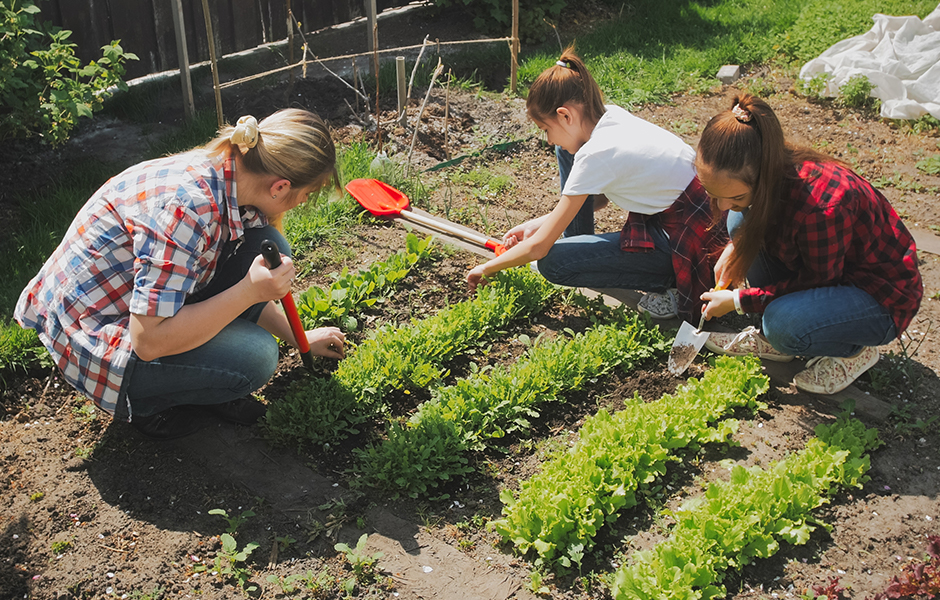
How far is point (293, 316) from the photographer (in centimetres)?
302

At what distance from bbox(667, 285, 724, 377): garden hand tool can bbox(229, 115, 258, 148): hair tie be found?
2.04 m

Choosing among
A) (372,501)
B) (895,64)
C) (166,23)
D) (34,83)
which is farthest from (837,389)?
(166,23)

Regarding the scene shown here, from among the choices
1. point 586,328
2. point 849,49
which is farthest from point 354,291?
point 849,49

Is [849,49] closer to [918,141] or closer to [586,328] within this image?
[918,141]

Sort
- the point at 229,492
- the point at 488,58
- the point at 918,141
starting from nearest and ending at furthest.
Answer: the point at 229,492, the point at 918,141, the point at 488,58

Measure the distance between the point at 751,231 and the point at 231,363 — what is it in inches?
83.0

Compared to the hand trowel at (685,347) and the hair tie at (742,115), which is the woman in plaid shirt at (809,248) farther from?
the hand trowel at (685,347)

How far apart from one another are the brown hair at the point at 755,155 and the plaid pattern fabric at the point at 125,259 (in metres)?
1.82

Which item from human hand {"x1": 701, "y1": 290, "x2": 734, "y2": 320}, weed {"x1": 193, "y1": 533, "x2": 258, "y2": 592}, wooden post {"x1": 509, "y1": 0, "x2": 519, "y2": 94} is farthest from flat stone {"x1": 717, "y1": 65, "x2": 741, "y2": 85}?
weed {"x1": 193, "y1": 533, "x2": 258, "y2": 592}

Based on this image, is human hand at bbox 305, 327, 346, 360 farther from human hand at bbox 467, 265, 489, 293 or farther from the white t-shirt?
the white t-shirt

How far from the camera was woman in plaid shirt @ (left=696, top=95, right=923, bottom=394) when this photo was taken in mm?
2861

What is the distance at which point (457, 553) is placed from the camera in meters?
2.58

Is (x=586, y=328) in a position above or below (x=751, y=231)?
below

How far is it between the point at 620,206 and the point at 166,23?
472cm
